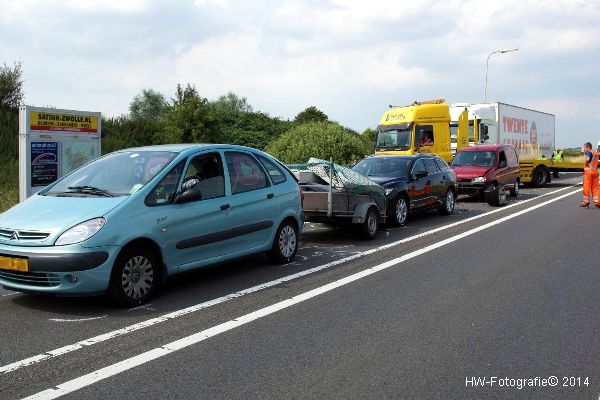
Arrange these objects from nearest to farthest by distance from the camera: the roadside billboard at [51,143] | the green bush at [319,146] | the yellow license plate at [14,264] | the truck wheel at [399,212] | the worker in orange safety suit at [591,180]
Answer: the yellow license plate at [14,264] → the roadside billboard at [51,143] → the truck wheel at [399,212] → the worker in orange safety suit at [591,180] → the green bush at [319,146]

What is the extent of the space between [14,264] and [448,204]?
11310 mm

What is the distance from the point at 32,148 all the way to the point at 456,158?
13106 millimetres

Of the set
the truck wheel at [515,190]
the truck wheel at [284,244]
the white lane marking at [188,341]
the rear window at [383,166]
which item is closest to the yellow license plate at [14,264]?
the white lane marking at [188,341]

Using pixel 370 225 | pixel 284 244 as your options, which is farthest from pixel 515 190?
pixel 284 244

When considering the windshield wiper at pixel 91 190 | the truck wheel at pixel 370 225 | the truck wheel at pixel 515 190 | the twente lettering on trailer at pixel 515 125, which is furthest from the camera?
the twente lettering on trailer at pixel 515 125

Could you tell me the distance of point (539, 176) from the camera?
2619 cm

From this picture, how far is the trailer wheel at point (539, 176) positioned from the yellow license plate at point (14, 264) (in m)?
24.2

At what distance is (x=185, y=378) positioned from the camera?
398 cm

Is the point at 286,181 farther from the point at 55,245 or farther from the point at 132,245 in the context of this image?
the point at 55,245

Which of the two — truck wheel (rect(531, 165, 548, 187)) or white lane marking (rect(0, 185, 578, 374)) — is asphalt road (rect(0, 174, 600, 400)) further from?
truck wheel (rect(531, 165, 548, 187))

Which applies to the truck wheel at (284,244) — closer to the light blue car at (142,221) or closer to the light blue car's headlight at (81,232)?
the light blue car at (142,221)

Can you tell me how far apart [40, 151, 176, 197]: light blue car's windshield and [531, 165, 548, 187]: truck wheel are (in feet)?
74.3

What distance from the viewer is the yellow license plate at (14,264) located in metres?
5.26

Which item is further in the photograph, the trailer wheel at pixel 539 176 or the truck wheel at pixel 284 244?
the trailer wheel at pixel 539 176
